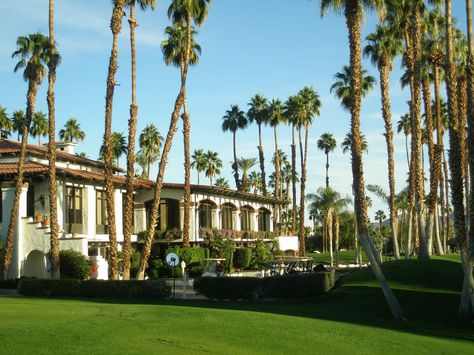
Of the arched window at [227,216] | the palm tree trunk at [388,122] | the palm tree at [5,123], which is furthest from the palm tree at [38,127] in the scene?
the palm tree trunk at [388,122]

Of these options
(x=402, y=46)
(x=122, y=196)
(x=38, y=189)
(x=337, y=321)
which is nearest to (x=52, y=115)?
(x=38, y=189)

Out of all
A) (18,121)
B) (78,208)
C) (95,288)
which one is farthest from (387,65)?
(18,121)

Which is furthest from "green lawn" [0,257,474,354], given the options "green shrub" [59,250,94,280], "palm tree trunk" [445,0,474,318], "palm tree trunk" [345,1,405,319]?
"green shrub" [59,250,94,280]

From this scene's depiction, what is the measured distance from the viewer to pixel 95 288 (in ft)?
89.8

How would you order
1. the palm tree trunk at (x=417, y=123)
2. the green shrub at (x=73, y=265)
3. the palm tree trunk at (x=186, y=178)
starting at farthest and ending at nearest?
the palm tree trunk at (x=186, y=178), the palm tree trunk at (x=417, y=123), the green shrub at (x=73, y=265)

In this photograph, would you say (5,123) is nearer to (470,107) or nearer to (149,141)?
(149,141)

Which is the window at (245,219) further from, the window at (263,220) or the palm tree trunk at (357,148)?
the palm tree trunk at (357,148)

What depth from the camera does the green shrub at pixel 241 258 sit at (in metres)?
52.0

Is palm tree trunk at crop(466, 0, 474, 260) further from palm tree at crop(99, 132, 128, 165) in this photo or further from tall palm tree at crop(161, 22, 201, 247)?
palm tree at crop(99, 132, 128, 165)

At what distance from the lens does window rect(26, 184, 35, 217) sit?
38.2 m

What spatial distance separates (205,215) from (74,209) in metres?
14.7

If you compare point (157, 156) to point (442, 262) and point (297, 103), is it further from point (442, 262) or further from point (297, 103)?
point (442, 262)

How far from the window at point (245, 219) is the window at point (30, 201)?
2455cm

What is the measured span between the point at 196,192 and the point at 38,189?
15019 millimetres
